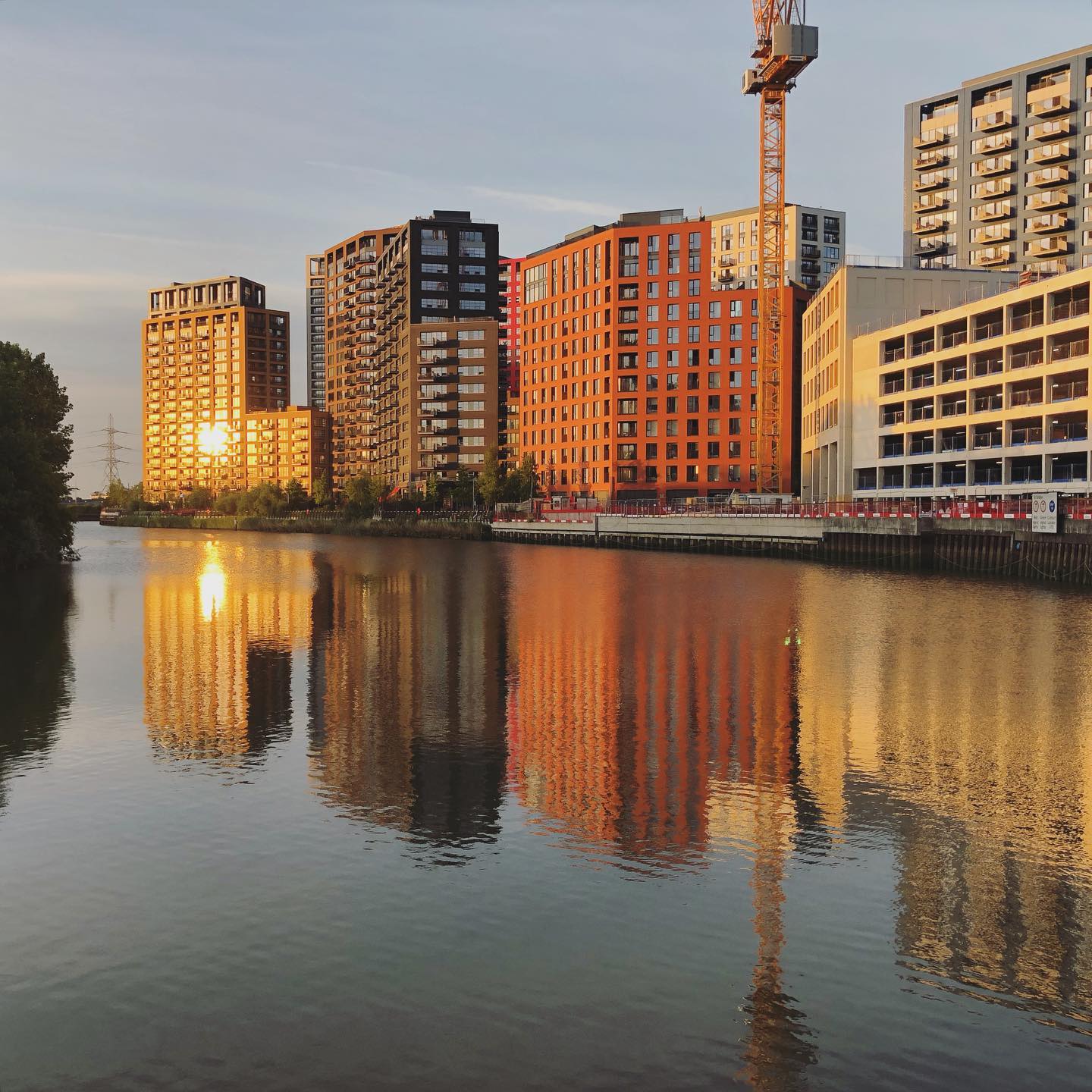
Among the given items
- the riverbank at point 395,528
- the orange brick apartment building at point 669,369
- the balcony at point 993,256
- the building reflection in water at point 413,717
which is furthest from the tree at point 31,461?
the balcony at point 993,256

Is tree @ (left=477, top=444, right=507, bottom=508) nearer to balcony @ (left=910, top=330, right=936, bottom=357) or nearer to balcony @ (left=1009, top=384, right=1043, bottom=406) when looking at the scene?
balcony @ (left=910, top=330, right=936, bottom=357)

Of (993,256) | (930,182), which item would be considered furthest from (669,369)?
(993,256)

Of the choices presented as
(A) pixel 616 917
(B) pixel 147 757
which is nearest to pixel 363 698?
(B) pixel 147 757

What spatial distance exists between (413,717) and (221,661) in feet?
33.3

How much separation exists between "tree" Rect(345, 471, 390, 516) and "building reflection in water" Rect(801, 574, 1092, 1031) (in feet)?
512

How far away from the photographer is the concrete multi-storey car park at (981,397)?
233 ft

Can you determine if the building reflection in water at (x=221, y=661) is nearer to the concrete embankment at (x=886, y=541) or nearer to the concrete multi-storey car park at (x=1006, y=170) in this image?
the concrete embankment at (x=886, y=541)

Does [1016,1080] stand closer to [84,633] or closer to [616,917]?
[616,917]

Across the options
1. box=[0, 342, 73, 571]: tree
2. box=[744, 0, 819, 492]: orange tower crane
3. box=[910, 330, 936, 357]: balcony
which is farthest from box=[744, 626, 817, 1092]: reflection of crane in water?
box=[744, 0, 819, 492]: orange tower crane

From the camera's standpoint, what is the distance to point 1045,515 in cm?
5772

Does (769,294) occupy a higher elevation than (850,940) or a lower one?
higher

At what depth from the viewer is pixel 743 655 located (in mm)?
29328

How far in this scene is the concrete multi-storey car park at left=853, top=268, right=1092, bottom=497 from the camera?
7094cm

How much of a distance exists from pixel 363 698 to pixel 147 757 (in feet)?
18.1
